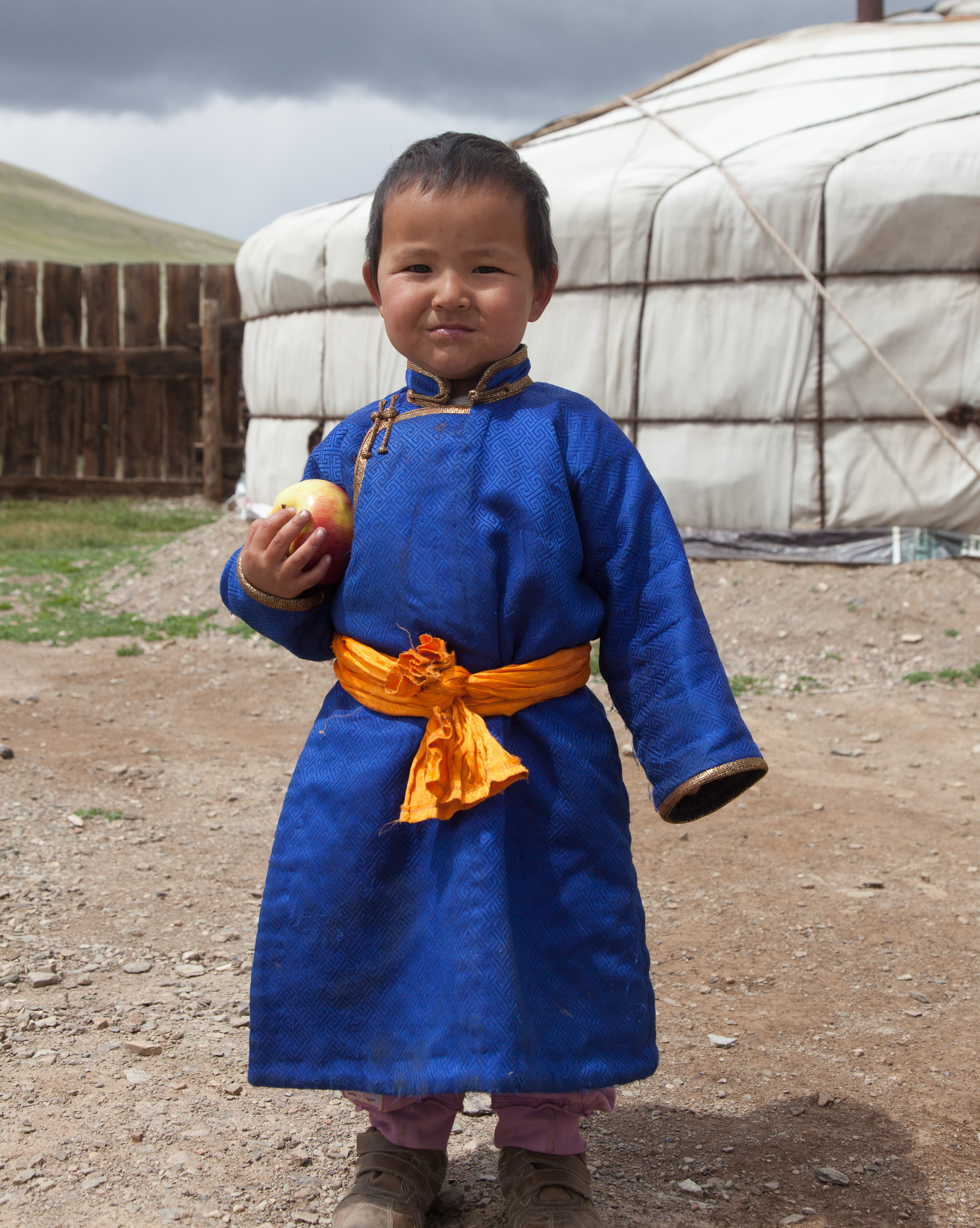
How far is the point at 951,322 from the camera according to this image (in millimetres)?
5340

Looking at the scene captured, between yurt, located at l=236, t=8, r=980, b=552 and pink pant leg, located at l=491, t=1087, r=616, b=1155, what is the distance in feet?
13.5

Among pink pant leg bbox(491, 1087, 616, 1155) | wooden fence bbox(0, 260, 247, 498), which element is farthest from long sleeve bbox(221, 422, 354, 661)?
wooden fence bbox(0, 260, 247, 498)

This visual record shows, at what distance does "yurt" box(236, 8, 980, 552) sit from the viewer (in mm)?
5344

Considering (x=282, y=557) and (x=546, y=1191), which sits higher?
(x=282, y=557)

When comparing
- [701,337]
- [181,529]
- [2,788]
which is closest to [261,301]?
[181,529]

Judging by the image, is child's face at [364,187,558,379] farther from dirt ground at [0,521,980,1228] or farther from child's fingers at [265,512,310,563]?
dirt ground at [0,521,980,1228]

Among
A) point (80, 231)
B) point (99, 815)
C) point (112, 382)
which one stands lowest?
point (99, 815)

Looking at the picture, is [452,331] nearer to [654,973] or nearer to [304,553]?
[304,553]

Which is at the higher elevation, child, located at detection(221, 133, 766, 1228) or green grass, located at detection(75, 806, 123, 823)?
child, located at detection(221, 133, 766, 1228)

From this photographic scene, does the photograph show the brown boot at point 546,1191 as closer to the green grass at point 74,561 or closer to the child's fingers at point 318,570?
the child's fingers at point 318,570

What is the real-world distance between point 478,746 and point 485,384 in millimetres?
468

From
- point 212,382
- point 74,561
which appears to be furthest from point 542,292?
point 212,382

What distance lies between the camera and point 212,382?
32.4 ft

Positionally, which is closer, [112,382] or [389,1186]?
[389,1186]
